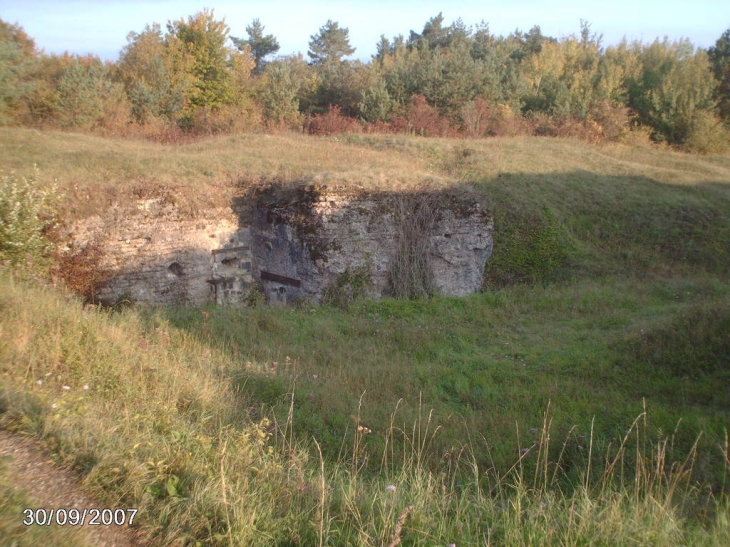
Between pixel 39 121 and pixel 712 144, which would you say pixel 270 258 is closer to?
pixel 39 121

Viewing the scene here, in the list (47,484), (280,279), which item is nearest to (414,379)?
(47,484)

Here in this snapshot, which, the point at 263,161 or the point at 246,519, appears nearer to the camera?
the point at 246,519

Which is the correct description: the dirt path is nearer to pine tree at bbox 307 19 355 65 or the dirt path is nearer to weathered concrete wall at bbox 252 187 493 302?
weathered concrete wall at bbox 252 187 493 302

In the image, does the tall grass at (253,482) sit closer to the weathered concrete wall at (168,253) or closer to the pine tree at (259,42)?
the weathered concrete wall at (168,253)

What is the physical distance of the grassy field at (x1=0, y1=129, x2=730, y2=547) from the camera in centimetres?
290

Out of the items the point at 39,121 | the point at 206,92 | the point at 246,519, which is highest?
the point at 206,92

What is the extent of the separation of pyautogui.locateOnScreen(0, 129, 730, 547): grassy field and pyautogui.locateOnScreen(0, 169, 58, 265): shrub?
103 centimetres

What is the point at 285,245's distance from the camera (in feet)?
38.4

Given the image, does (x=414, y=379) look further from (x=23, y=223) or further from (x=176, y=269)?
(x=23, y=223)

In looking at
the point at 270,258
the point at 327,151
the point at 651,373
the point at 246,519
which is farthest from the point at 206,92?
the point at 246,519

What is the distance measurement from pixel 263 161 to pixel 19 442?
430 inches

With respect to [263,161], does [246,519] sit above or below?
below

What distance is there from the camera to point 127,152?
13.4 m
